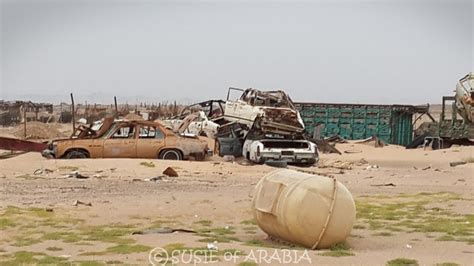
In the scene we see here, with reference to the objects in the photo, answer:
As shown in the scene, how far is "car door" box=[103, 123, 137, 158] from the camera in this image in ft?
67.2

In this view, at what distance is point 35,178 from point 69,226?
7.17 metres

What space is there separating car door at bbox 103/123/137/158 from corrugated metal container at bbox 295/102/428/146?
15.8 m

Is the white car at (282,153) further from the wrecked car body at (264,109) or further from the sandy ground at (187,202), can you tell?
the wrecked car body at (264,109)

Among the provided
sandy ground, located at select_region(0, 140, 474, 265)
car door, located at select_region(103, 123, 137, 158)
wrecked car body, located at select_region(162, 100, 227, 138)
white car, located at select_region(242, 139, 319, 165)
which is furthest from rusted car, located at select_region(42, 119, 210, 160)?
wrecked car body, located at select_region(162, 100, 227, 138)

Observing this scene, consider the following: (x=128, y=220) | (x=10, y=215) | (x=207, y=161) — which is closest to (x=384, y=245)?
(x=128, y=220)

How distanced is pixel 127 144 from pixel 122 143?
15cm

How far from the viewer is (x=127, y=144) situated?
20609mm

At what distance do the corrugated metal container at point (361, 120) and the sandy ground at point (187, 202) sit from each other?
11.3 meters

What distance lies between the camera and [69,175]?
55.4 ft

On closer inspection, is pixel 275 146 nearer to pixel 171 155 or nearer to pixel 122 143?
pixel 171 155

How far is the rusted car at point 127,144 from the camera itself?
2047cm

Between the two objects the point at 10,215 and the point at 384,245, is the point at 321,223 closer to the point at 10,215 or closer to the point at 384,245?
the point at 384,245

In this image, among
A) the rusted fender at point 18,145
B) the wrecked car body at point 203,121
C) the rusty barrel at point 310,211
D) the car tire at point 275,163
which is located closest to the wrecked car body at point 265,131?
the car tire at point 275,163

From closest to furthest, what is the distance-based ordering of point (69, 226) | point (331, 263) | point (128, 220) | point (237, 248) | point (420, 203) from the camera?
point (331, 263) < point (237, 248) < point (69, 226) < point (128, 220) < point (420, 203)
